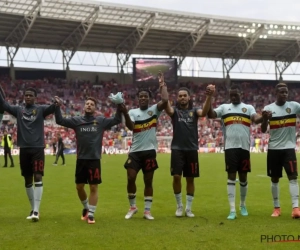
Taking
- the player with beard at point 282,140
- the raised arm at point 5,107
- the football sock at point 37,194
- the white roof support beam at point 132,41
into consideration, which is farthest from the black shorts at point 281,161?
the white roof support beam at point 132,41

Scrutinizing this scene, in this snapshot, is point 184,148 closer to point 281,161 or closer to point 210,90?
point 210,90

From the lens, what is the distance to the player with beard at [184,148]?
9.02 meters

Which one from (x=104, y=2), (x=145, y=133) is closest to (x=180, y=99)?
(x=145, y=133)

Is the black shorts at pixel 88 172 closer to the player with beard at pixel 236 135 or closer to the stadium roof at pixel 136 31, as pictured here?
the player with beard at pixel 236 135

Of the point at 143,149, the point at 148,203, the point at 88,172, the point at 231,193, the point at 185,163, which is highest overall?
the point at 143,149

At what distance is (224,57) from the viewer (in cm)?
5862

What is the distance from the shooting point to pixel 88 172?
8.71 meters

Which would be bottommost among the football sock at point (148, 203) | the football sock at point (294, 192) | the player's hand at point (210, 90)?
the football sock at point (148, 203)

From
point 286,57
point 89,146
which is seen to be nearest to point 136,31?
point 286,57

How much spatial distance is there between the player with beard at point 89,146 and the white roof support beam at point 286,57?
50.8 meters

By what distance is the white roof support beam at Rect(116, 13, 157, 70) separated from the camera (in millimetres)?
47362

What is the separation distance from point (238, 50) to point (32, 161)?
5011cm

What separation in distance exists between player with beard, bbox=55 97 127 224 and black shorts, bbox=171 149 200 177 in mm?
1231

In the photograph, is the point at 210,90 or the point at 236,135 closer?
the point at 210,90
